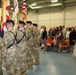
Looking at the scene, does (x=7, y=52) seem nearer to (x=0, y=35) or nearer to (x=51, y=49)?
(x=0, y=35)

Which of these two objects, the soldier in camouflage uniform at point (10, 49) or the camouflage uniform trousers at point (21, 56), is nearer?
the soldier in camouflage uniform at point (10, 49)

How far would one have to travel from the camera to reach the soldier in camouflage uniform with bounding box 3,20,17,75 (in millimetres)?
3854

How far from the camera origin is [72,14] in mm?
13117

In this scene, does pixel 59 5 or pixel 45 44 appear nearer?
pixel 45 44

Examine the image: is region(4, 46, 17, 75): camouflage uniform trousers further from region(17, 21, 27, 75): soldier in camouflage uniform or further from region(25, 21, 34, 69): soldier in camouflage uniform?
region(25, 21, 34, 69): soldier in camouflage uniform

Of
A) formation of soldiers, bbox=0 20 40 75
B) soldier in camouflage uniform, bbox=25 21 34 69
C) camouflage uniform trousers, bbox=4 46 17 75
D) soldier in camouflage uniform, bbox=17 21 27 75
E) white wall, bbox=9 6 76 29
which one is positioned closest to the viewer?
formation of soldiers, bbox=0 20 40 75

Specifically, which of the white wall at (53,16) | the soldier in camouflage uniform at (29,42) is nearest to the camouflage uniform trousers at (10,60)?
the soldier in camouflage uniform at (29,42)

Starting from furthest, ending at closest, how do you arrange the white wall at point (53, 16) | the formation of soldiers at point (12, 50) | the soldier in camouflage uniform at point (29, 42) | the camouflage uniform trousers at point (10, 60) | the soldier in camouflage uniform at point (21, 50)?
the white wall at point (53, 16) < the soldier in camouflage uniform at point (29, 42) < the soldier in camouflage uniform at point (21, 50) < the camouflage uniform trousers at point (10, 60) < the formation of soldiers at point (12, 50)

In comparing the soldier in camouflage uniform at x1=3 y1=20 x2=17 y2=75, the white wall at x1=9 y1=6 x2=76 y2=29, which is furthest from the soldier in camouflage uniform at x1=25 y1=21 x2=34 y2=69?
the white wall at x1=9 y1=6 x2=76 y2=29

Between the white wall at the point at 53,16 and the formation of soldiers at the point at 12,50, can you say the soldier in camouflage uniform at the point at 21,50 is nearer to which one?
the formation of soldiers at the point at 12,50

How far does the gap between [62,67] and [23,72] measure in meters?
2.00

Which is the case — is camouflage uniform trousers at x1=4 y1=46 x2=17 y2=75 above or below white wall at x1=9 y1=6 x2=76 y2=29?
below

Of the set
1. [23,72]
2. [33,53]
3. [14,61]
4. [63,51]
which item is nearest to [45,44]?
[63,51]

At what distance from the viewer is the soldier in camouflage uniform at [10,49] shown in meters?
3.85
